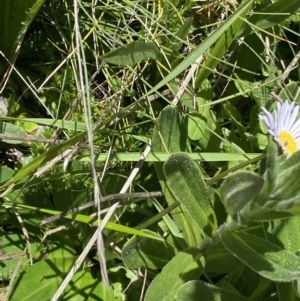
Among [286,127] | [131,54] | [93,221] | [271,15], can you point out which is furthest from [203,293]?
[271,15]

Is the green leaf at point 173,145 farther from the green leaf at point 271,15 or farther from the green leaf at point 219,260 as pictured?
the green leaf at point 271,15

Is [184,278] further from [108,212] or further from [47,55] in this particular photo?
[47,55]

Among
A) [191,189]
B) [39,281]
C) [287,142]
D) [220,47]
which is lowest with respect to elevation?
[39,281]

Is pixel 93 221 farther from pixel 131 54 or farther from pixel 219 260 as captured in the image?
pixel 131 54

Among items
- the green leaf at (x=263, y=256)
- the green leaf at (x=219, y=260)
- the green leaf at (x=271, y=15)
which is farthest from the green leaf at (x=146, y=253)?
the green leaf at (x=271, y=15)

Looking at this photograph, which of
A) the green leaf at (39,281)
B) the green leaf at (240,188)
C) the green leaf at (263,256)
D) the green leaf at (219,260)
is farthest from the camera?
the green leaf at (39,281)

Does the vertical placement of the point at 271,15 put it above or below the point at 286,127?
above

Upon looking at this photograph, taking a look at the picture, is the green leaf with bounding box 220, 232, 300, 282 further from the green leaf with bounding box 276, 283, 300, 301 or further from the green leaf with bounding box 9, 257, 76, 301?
the green leaf with bounding box 9, 257, 76, 301
